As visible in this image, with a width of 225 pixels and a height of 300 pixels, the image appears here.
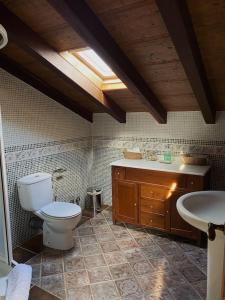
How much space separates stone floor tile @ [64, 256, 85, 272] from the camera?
2.32 meters

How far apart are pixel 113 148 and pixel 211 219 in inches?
85.9

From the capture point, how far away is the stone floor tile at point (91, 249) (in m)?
2.57

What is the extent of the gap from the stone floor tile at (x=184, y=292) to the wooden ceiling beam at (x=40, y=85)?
2.42 metres

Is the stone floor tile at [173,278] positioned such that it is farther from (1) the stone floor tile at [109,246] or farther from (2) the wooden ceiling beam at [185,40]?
(2) the wooden ceiling beam at [185,40]

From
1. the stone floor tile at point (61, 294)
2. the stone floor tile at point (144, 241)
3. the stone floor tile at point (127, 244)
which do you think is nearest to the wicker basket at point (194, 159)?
the stone floor tile at point (144, 241)

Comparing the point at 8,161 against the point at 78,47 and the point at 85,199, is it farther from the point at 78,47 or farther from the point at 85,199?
the point at 85,199

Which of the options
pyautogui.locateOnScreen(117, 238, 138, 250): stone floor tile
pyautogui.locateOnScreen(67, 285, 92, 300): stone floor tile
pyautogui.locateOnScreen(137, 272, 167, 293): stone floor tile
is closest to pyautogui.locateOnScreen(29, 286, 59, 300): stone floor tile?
pyautogui.locateOnScreen(67, 285, 92, 300): stone floor tile

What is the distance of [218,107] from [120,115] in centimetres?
123

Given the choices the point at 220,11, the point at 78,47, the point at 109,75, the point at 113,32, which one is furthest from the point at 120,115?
the point at 220,11

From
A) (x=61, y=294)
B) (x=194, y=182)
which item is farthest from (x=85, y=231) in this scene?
(x=194, y=182)

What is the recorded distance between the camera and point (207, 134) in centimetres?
291

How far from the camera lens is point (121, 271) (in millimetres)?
2270

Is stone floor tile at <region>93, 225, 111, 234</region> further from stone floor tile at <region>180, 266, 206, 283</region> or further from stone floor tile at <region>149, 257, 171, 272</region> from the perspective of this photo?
stone floor tile at <region>180, 266, 206, 283</region>

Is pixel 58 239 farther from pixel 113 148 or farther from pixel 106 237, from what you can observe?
pixel 113 148
